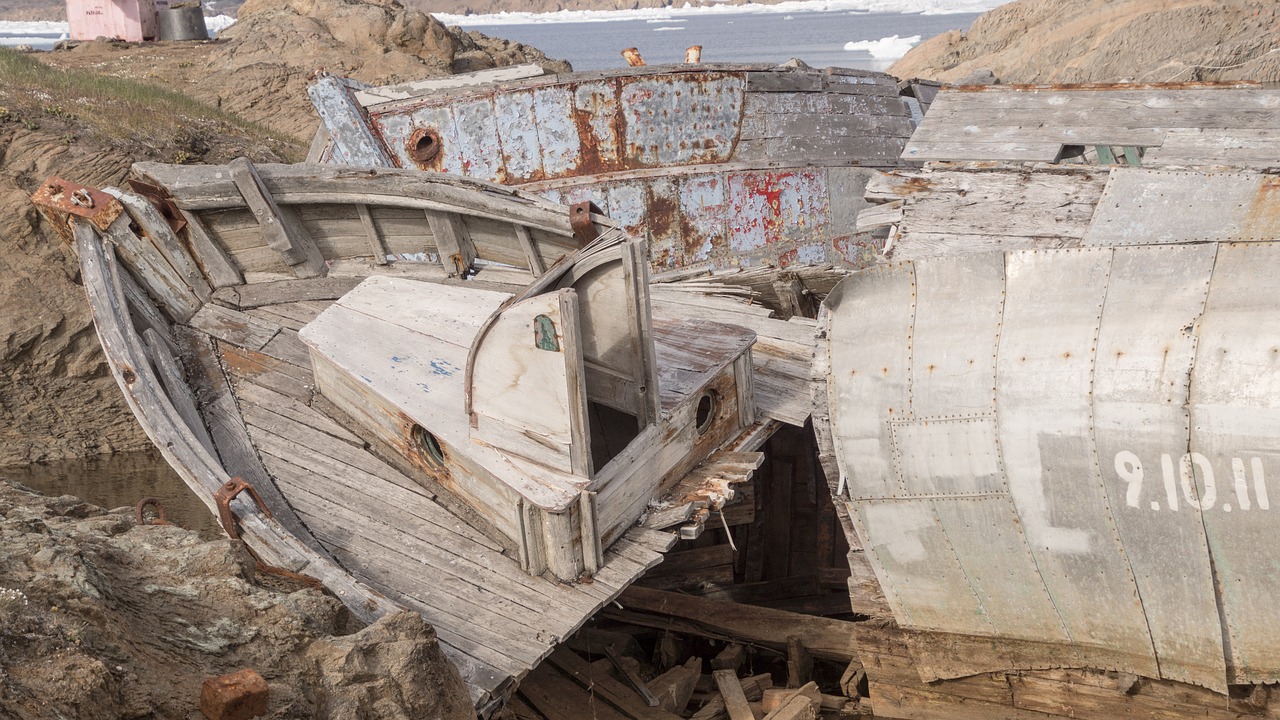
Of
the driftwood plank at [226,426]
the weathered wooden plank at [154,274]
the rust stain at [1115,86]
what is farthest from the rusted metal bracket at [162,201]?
the rust stain at [1115,86]

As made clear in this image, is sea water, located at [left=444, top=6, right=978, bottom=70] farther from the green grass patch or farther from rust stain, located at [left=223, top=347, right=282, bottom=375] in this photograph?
rust stain, located at [left=223, top=347, right=282, bottom=375]

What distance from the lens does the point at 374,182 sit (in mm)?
7285

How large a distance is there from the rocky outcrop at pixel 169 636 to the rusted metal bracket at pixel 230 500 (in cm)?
34

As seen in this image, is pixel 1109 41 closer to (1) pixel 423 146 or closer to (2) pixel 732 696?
(1) pixel 423 146

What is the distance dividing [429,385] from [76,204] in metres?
2.95

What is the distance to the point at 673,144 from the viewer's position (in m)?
9.96

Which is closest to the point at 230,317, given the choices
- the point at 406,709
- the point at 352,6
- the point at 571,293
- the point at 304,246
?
the point at 304,246

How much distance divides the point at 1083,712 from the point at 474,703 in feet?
9.70

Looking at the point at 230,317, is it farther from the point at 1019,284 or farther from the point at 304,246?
the point at 1019,284

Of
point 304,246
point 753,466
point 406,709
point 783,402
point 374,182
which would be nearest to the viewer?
point 406,709

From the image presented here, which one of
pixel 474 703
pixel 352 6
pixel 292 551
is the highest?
pixel 352 6

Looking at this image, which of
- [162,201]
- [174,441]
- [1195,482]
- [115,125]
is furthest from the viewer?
[115,125]

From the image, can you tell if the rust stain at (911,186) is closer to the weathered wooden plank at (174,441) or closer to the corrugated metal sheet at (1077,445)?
the corrugated metal sheet at (1077,445)

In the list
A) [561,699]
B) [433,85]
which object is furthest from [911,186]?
[433,85]
